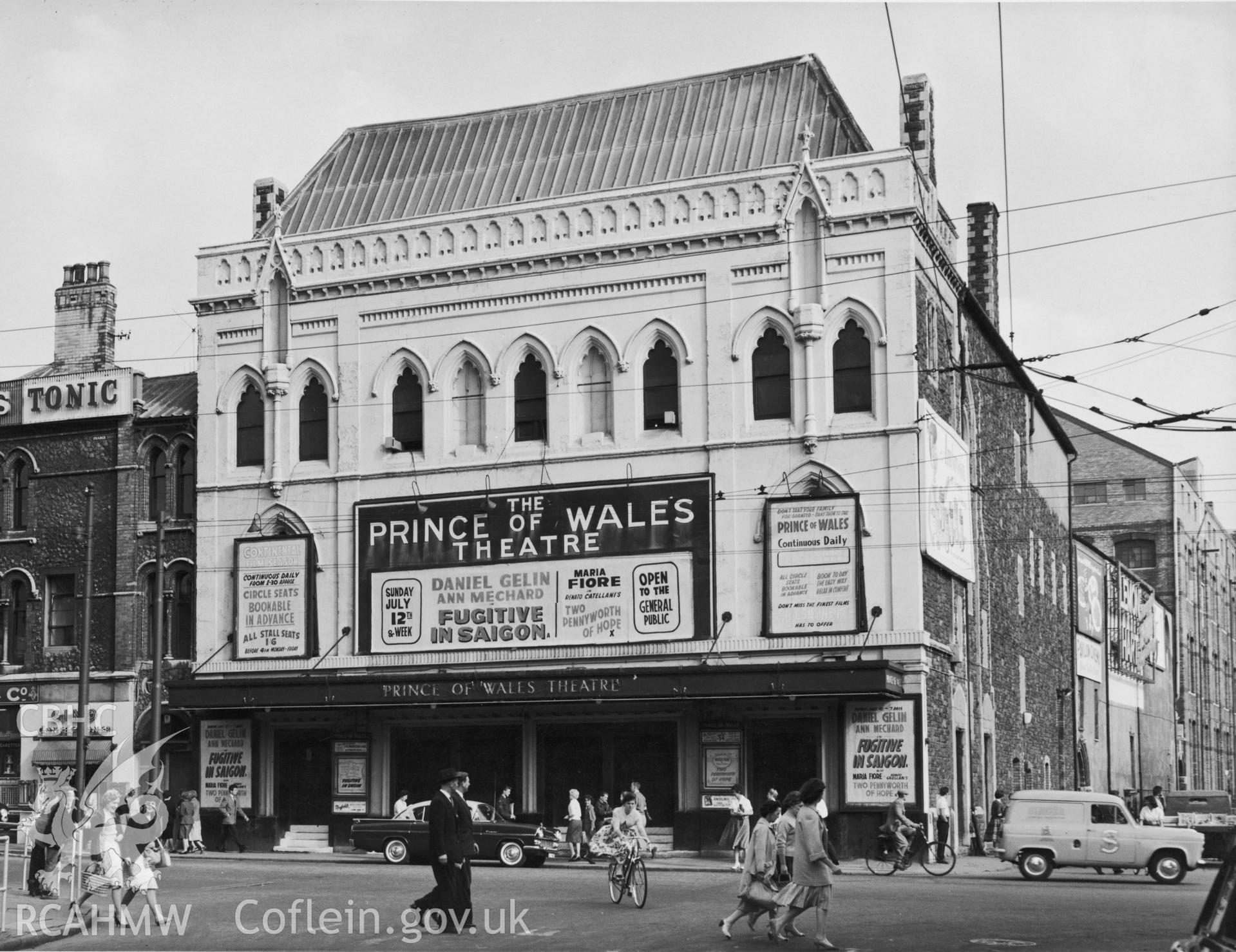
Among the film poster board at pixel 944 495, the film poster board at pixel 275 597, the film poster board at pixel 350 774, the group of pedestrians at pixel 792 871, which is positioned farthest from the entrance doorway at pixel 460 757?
the group of pedestrians at pixel 792 871

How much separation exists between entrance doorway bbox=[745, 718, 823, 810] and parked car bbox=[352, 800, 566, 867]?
423 cm

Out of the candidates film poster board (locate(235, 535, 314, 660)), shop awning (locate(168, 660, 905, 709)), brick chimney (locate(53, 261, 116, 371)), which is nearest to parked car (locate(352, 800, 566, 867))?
shop awning (locate(168, 660, 905, 709))

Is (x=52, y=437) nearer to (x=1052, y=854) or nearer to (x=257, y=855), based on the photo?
(x=257, y=855)

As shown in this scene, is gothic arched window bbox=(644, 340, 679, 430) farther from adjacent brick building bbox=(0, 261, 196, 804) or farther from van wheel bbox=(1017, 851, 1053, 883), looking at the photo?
van wheel bbox=(1017, 851, 1053, 883)

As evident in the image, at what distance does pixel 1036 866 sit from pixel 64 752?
77.5 ft

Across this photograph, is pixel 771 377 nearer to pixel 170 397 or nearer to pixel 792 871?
pixel 170 397

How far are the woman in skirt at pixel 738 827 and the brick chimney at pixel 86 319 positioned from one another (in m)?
20.9

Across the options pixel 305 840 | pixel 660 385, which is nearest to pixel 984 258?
pixel 660 385

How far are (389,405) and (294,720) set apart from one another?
7.45 metres

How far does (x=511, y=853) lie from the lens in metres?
31.2

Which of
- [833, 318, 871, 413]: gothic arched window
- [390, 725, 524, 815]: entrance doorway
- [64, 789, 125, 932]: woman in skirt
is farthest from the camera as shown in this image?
[390, 725, 524, 815]: entrance doorway

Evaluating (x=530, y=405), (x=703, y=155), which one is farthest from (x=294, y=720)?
(x=703, y=155)

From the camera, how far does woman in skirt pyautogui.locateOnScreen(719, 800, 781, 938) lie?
56.7 feet

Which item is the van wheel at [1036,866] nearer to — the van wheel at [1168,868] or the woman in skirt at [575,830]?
the van wheel at [1168,868]
